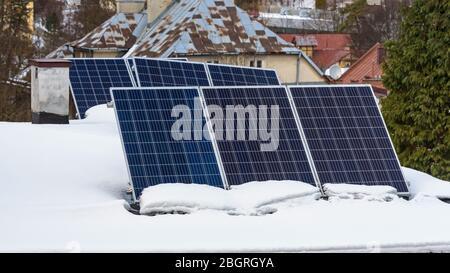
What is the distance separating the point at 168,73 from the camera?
19188 millimetres

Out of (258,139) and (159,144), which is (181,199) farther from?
(258,139)

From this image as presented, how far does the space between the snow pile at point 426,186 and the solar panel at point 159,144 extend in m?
2.31

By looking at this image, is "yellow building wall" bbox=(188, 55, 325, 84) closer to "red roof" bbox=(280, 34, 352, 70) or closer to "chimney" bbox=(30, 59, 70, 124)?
"red roof" bbox=(280, 34, 352, 70)

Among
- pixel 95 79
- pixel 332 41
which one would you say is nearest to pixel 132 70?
pixel 95 79

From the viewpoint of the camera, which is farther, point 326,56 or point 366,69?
point 326,56

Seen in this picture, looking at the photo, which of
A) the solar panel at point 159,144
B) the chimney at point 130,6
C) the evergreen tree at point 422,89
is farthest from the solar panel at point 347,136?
the chimney at point 130,6

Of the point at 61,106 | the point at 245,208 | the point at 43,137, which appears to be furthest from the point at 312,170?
the point at 61,106

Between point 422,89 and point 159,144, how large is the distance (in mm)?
11425

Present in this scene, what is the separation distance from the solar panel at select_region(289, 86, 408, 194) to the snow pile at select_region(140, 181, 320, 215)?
23.3 inches

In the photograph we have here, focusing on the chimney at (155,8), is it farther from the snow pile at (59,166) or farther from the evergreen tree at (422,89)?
the snow pile at (59,166)

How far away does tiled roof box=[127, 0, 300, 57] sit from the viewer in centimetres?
5347

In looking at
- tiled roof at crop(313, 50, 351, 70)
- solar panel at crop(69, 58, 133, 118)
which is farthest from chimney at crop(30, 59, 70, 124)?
tiled roof at crop(313, 50, 351, 70)

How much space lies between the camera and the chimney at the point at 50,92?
16.5m

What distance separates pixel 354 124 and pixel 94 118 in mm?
6233
